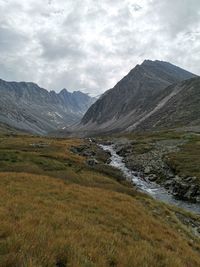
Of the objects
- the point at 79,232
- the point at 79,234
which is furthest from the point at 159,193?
the point at 79,234

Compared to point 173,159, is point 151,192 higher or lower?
lower

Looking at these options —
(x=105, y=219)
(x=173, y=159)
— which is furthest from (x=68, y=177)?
(x=173, y=159)

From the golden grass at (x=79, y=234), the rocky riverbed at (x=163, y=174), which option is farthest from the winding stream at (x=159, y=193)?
the golden grass at (x=79, y=234)

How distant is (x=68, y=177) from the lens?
123 feet

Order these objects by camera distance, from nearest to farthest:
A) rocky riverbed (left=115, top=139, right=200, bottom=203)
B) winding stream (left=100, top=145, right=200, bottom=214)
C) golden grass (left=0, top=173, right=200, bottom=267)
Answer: golden grass (left=0, top=173, right=200, bottom=267)
winding stream (left=100, top=145, right=200, bottom=214)
rocky riverbed (left=115, top=139, right=200, bottom=203)

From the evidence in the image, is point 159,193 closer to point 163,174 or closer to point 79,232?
point 163,174

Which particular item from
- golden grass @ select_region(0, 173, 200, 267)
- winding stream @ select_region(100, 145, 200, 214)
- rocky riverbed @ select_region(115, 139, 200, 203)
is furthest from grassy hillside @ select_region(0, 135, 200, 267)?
rocky riverbed @ select_region(115, 139, 200, 203)

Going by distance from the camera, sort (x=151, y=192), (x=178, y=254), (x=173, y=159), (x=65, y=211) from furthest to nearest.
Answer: (x=173, y=159) → (x=151, y=192) → (x=65, y=211) → (x=178, y=254)

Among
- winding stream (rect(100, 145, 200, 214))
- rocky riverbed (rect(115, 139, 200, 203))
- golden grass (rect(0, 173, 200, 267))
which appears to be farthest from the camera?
rocky riverbed (rect(115, 139, 200, 203))

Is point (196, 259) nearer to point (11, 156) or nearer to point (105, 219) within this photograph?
point (105, 219)

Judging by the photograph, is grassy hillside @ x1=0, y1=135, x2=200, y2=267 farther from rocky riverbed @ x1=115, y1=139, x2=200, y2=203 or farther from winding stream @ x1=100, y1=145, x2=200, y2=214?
rocky riverbed @ x1=115, y1=139, x2=200, y2=203

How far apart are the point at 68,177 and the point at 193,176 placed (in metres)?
23.4

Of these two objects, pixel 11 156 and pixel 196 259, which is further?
pixel 11 156

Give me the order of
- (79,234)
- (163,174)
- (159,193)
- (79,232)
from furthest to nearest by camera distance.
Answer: (163,174) < (159,193) < (79,232) < (79,234)
